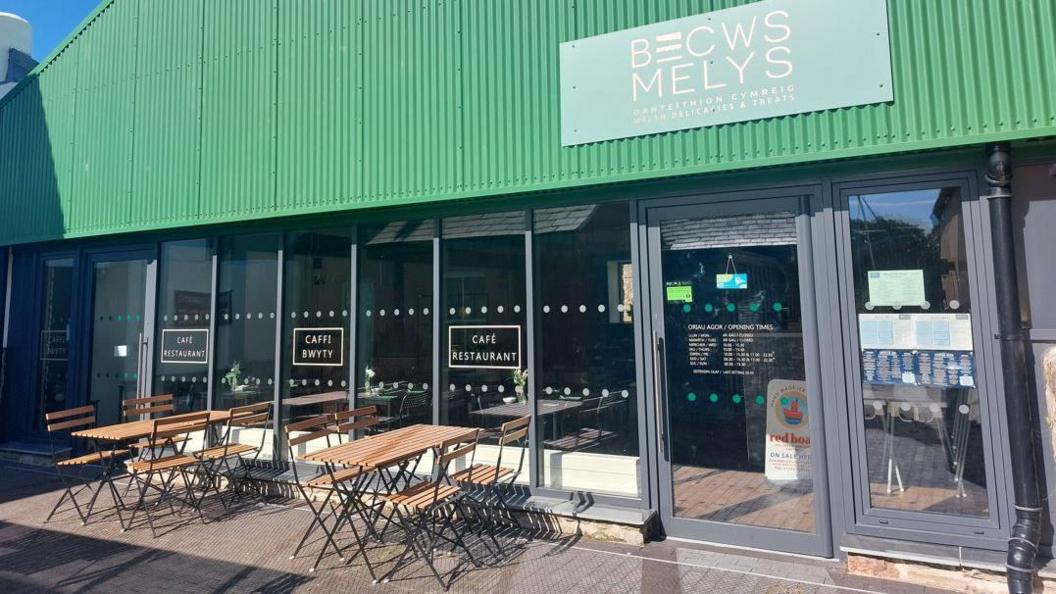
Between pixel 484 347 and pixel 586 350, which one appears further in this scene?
pixel 484 347

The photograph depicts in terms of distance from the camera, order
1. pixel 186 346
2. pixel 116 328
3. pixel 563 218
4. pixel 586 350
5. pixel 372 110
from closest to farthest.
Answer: pixel 586 350
pixel 563 218
pixel 372 110
pixel 186 346
pixel 116 328

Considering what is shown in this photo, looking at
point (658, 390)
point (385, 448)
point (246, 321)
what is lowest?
point (385, 448)

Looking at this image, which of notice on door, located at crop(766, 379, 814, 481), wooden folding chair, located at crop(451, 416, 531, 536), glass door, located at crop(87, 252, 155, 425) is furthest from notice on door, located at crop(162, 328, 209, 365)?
notice on door, located at crop(766, 379, 814, 481)

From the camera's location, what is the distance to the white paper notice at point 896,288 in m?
3.96

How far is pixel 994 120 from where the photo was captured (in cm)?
367

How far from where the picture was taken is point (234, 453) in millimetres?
5566

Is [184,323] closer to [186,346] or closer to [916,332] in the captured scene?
[186,346]

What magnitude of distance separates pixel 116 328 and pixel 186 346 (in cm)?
134

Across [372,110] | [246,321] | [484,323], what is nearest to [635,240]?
[484,323]

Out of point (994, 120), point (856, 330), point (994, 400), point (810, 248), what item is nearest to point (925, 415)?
point (994, 400)

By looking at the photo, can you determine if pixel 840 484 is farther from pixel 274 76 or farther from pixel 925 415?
pixel 274 76

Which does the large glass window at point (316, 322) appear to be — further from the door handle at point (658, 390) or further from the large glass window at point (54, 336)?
the large glass window at point (54, 336)

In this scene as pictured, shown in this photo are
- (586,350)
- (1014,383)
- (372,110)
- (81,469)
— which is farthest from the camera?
Answer: (81,469)

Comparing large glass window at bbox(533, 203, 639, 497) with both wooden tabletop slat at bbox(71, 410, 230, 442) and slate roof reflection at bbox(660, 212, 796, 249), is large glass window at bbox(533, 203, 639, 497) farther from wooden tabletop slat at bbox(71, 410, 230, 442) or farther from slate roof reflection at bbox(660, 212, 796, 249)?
wooden tabletop slat at bbox(71, 410, 230, 442)
